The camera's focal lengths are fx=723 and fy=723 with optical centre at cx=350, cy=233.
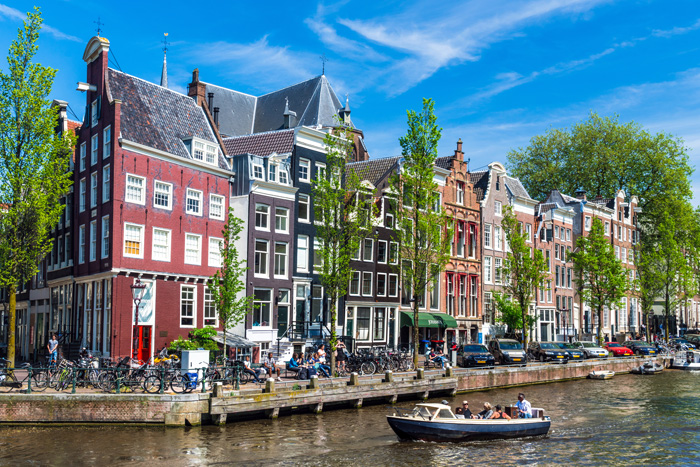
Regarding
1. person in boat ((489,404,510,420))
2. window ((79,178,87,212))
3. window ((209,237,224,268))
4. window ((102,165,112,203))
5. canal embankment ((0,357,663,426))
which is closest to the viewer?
canal embankment ((0,357,663,426))

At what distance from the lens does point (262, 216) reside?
4612cm

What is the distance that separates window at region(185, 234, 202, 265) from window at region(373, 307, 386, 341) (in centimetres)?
1577

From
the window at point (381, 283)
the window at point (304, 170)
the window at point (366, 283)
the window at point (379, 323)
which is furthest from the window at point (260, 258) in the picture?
the window at point (379, 323)

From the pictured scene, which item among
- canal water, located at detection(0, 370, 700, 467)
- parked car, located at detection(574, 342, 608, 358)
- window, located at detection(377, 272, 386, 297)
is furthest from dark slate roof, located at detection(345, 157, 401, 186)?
canal water, located at detection(0, 370, 700, 467)

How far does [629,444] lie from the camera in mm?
27781

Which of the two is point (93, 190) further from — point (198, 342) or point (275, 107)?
point (275, 107)

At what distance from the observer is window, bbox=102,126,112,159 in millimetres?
40250

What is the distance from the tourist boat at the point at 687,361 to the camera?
63.8m

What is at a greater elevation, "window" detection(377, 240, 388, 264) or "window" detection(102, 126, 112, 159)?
"window" detection(102, 126, 112, 159)

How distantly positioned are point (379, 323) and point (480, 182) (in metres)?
20.3

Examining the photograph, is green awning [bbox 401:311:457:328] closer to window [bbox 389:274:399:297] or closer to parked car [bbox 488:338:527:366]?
window [bbox 389:274:399:297]

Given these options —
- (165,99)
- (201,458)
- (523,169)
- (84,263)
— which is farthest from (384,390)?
(523,169)

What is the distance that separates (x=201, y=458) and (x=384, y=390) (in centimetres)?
1389

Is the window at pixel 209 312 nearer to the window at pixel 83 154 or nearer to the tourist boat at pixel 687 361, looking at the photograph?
the window at pixel 83 154
